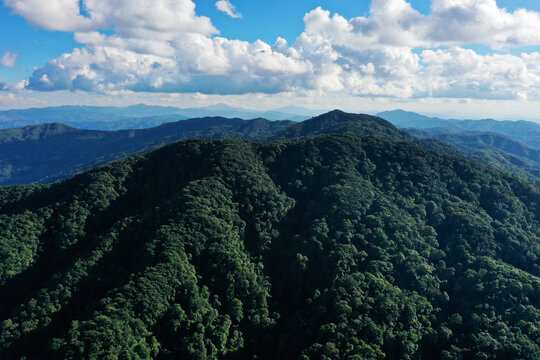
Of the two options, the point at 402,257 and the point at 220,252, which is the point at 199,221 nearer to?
the point at 220,252

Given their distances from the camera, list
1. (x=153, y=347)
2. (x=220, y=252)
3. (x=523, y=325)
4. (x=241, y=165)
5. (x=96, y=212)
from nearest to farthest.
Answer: (x=153, y=347)
(x=523, y=325)
(x=220, y=252)
(x=96, y=212)
(x=241, y=165)

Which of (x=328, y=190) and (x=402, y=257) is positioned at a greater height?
(x=328, y=190)

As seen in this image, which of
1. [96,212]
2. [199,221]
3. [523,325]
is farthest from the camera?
[96,212]

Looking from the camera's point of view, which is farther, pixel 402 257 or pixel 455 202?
pixel 455 202

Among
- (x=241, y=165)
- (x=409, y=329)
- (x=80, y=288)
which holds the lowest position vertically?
(x=409, y=329)

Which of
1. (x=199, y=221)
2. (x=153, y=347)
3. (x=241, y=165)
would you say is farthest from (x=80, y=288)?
(x=241, y=165)

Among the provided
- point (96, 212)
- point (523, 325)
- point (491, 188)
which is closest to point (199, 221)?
point (96, 212)
